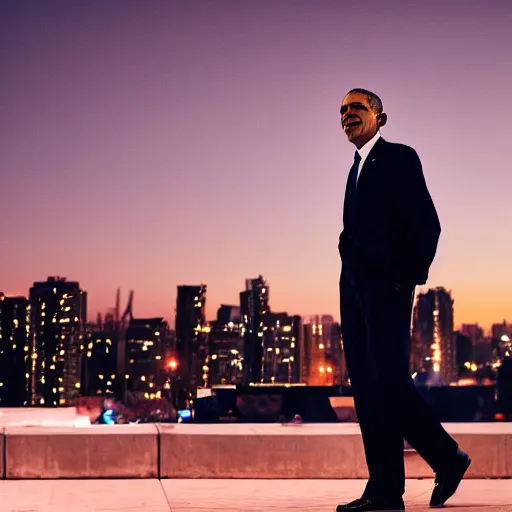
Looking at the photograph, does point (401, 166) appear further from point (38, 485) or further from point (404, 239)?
point (38, 485)

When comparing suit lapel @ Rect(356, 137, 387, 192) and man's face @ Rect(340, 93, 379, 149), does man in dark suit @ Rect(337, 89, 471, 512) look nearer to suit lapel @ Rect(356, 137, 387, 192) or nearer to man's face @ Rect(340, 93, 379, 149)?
suit lapel @ Rect(356, 137, 387, 192)

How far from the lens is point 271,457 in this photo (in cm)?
816

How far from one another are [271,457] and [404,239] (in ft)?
8.68

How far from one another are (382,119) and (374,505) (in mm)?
2032

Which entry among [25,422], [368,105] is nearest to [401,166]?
[368,105]

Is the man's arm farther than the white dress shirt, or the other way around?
the white dress shirt

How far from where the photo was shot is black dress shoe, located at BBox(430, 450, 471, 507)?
622 cm

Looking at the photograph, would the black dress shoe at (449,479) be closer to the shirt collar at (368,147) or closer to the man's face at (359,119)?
the shirt collar at (368,147)

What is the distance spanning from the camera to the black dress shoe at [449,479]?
6.22 meters

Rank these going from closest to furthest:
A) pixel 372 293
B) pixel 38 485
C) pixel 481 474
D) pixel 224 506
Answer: pixel 372 293
pixel 224 506
pixel 38 485
pixel 481 474

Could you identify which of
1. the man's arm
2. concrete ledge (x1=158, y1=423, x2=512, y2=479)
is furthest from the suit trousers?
concrete ledge (x1=158, y1=423, x2=512, y2=479)

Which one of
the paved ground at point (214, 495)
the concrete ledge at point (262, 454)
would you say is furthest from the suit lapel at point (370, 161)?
the concrete ledge at point (262, 454)

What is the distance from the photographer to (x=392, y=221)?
6.11m

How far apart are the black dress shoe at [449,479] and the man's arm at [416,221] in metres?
1.02
